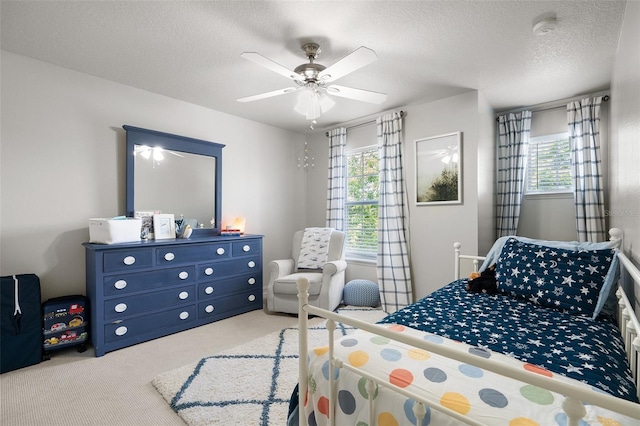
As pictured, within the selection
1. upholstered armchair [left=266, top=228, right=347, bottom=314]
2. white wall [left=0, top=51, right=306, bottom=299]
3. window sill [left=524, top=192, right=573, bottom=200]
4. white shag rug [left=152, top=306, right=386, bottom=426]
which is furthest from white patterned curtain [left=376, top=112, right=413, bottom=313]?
white wall [left=0, top=51, right=306, bottom=299]

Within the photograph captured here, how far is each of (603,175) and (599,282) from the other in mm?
1860

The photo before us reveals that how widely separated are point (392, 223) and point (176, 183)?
250 cm

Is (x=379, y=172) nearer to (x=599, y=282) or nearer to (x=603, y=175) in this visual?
(x=603, y=175)

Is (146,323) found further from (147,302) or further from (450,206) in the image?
(450,206)

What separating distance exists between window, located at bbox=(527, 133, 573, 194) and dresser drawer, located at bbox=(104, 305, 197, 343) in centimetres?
391

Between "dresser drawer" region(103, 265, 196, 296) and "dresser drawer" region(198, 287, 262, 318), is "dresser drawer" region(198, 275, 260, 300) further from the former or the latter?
"dresser drawer" region(103, 265, 196, 296)

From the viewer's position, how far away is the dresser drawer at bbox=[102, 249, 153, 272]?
257cm

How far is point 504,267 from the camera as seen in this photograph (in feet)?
7.00

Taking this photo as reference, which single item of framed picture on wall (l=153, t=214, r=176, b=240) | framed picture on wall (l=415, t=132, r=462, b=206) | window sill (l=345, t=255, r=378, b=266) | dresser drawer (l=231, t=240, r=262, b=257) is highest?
framed picture on wall (l=415, t=132, r=462, b=206)

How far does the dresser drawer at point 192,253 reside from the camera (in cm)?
291

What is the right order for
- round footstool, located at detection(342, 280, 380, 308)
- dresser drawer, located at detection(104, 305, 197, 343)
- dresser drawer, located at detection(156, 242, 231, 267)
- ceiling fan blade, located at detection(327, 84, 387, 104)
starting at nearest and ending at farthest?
1. ceiling fan blade, located at detection(327, 84, 387, 104)
2. dresser drawer, located at detection(104, 305, 197, 343)
3. dresser drawer, located at detection(156, 242, 231, 267)
4. round footstool, located at detection(342, 280, 380, 308)

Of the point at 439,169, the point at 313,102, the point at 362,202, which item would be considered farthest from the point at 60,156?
the point at 439,169

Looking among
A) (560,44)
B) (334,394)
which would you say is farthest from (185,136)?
(560,44)

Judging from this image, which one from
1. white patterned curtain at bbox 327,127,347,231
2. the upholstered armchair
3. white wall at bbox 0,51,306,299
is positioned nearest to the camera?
white wall at bbox 0,51,306,299
